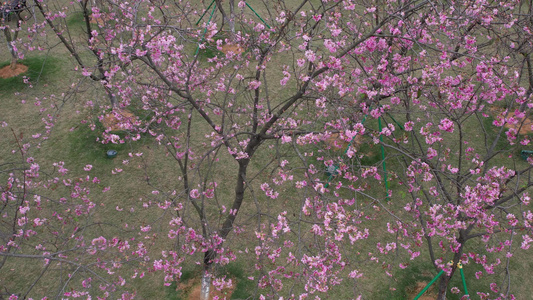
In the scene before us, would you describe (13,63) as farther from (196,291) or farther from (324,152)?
(324,152)

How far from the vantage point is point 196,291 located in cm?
655

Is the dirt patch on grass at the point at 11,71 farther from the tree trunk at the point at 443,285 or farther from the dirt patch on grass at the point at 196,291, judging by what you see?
the tree trunk at the point at 443,285

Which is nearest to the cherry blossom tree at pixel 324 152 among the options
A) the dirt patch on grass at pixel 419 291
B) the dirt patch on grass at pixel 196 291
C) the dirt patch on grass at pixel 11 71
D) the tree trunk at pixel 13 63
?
the dirt patch on grass at pixel 196 291

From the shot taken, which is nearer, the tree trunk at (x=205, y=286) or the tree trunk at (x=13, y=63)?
the tree trunk at (x=205, y=286)

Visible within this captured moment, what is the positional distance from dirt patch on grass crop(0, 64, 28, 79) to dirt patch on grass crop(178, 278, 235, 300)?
29.4 ft

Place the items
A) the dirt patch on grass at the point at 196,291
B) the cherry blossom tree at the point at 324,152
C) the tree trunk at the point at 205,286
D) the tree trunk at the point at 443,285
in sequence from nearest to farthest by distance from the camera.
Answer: the cherry blossom tree at the point at 324,152
the tree trunk at the point at 443,285
the tree trunk at the point at 205,286
the dirt patch on grass at the point at 196,291

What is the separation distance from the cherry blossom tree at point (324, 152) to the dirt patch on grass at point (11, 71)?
4.07m

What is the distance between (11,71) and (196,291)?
946cm

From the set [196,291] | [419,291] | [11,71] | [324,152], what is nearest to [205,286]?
[196,291]

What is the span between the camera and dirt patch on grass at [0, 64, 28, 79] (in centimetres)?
1112

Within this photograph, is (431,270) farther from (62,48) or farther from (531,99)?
(62,48)

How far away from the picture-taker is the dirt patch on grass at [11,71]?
11.1 metres

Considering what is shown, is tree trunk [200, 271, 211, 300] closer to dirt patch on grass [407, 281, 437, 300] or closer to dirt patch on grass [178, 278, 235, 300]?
dirt patch on grass [178, 278, 235, 300]

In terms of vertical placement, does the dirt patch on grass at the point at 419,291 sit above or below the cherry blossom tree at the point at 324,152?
below
